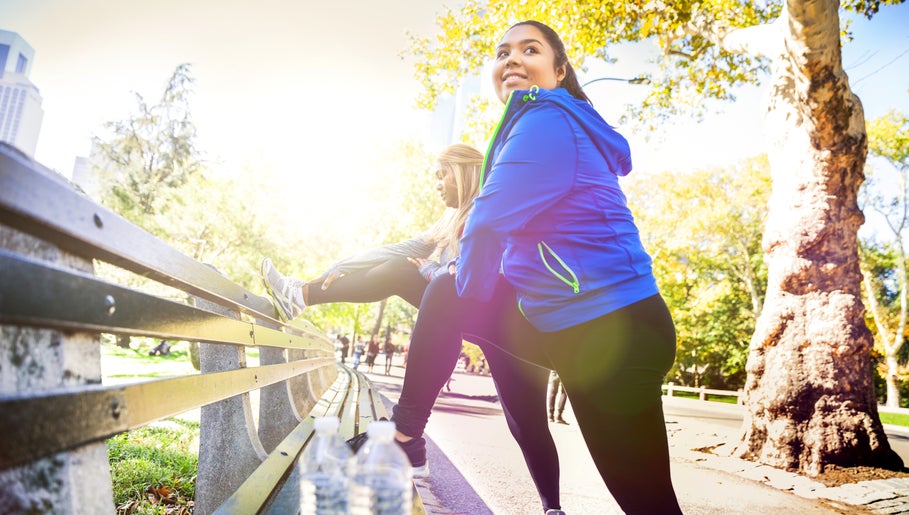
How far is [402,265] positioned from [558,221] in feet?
7.09

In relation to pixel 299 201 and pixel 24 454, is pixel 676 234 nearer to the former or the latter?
pixel 299 201

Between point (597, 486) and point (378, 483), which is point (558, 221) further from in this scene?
point (597, 486)

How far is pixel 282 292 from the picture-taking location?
372cm

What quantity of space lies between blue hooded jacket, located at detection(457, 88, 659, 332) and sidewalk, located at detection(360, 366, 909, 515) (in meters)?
2.28

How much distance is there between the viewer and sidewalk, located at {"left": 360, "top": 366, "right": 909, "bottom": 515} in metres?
4.17

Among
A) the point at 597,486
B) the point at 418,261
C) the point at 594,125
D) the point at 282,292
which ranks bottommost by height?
the point at 597,486

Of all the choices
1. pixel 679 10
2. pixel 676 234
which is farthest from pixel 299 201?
pixel 679 10

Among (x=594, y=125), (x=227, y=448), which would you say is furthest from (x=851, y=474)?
(x=227, y=448)

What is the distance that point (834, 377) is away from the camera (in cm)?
629

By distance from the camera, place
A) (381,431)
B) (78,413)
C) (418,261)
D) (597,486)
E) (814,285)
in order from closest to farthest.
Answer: (78,413) < (381,431) < (418,261) < (597,486) < (814,285)

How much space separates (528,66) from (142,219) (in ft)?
99.6

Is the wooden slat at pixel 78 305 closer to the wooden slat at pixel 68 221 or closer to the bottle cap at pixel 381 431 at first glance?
the wooden slat at pixel 68 221

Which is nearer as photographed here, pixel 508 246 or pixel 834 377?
pixel 508 246

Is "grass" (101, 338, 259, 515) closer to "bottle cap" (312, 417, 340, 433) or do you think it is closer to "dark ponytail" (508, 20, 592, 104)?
"bottle cap" (312, 417, 340, 433)
